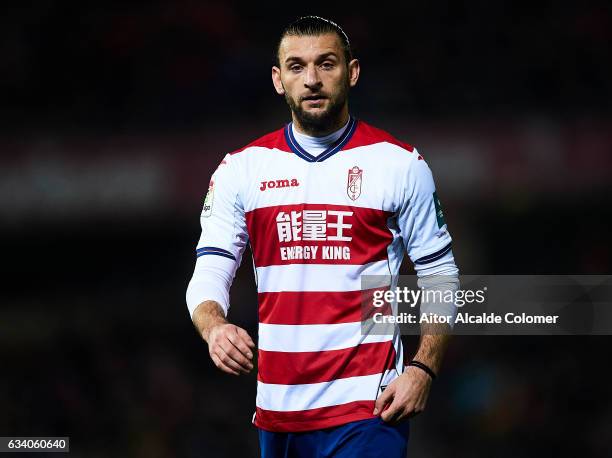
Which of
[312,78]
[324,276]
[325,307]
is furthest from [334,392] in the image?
[312,78]

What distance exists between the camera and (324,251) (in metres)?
3.72

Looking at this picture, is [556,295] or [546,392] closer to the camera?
[556,295]

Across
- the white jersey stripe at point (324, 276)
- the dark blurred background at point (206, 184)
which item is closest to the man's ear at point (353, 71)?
the white jersey stripe at point (324, 276)

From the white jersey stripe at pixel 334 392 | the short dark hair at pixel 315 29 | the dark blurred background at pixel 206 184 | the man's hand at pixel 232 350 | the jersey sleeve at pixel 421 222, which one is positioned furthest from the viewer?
the dark blurred background at pixel 206 184

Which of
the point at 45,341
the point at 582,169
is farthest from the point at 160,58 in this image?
the point at 582,169

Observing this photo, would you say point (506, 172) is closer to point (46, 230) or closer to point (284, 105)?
point (284, 105)

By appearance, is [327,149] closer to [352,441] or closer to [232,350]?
[232,350]

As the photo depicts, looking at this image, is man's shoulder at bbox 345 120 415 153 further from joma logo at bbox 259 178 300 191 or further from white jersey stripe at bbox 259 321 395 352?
white jersey stripe at bbox 259 321 395 352

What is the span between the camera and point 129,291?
796 cm

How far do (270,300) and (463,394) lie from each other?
13.4 ft

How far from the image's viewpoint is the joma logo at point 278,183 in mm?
3834

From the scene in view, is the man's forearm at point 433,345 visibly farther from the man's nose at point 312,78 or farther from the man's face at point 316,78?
the man's nose at point 312,78

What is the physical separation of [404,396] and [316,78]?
1.20 m

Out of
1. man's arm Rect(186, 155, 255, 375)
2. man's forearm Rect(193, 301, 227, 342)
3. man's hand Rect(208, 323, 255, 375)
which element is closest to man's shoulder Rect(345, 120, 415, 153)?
man's arm Rect(186, 155, 255, 375)
